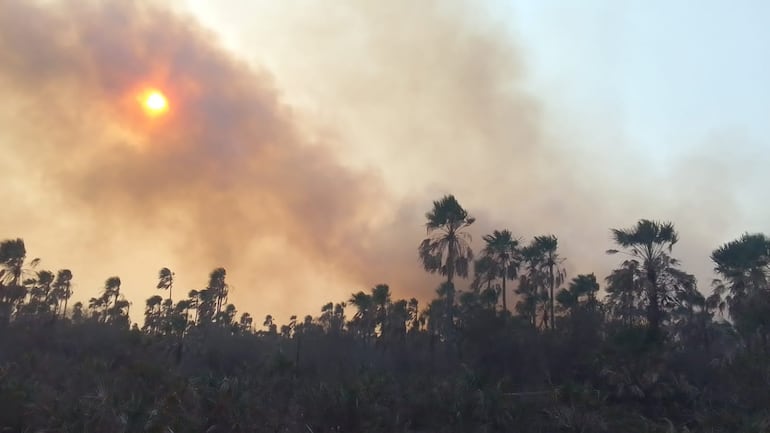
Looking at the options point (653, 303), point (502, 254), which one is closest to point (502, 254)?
point (502, 254)

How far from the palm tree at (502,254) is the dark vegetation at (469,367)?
5.6 inches

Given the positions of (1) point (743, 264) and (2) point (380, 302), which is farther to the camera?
(2) point (380, 302)

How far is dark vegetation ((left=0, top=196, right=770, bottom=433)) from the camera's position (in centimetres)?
2497

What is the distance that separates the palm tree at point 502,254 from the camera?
2031 inches

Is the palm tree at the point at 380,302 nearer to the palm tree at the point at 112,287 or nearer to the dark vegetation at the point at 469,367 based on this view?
the dark vegetation at the point at 469,367

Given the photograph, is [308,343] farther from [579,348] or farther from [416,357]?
[579,348]

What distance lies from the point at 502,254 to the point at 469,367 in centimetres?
1696

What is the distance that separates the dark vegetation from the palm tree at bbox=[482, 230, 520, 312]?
0.14 m

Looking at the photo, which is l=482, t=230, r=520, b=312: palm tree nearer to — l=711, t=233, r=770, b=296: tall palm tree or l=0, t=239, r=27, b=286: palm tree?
l=711, t=233, r=770, b=296: tall palm tree

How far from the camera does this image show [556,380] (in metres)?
35.1

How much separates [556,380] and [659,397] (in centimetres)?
712

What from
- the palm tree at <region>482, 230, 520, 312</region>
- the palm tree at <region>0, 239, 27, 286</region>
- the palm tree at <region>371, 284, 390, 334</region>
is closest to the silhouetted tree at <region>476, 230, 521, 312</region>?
the palm tree at <region>482, 230, 520, 312</region>

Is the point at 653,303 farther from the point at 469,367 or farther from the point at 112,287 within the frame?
the point at 112,287

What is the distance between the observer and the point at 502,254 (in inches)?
2046
